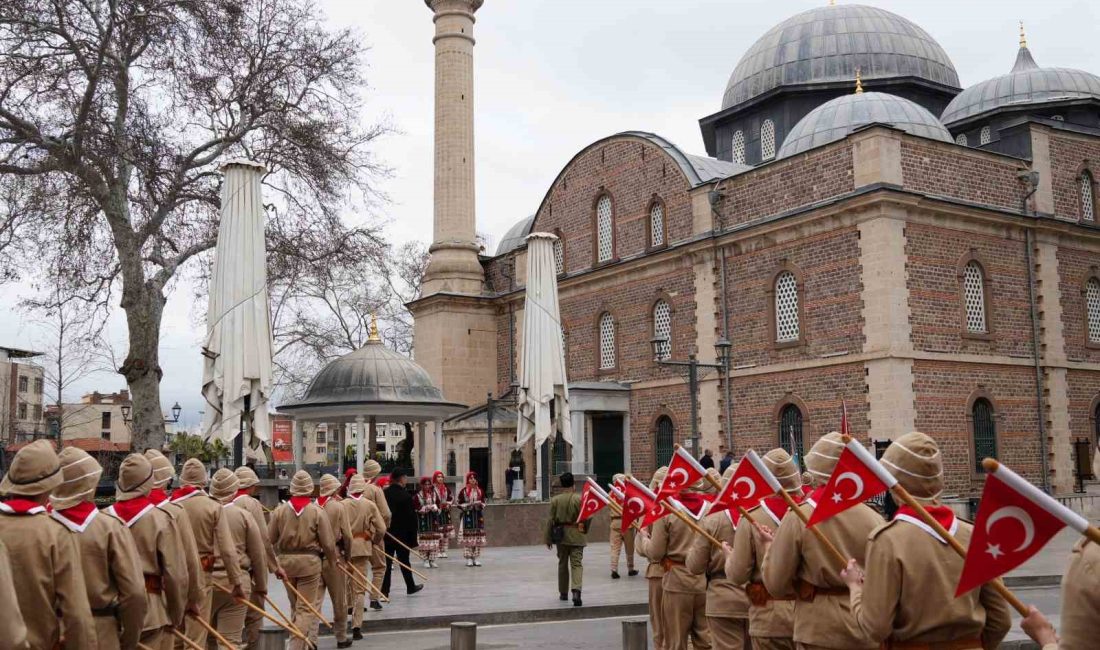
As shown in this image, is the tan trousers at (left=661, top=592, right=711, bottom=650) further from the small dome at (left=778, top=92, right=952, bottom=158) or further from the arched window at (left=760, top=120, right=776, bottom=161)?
the arched window at (left=760, top=120, right=776, bottom=161)

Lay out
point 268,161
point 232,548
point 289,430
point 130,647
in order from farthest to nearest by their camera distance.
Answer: point 289,430
point 268,161
point 232,548
point 130,647

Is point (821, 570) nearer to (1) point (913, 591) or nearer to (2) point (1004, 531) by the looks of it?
(1) point (913, 591)

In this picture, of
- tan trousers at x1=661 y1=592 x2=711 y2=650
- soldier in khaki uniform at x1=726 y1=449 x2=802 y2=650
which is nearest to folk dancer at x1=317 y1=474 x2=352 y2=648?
tan trousers at x1=661 y1=592 x2=711 y2=650

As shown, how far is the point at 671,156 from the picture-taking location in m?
32.6

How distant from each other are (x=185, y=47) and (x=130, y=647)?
19.5 metres

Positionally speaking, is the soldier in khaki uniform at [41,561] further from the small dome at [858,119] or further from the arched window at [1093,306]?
the arched window at [1093,306]

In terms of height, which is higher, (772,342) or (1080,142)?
(1080,142)

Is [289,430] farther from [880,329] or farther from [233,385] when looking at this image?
[233,385]

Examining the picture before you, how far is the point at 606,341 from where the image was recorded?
35.2 meters

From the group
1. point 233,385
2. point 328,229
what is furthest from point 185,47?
point 233,385

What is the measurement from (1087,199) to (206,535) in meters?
27.7

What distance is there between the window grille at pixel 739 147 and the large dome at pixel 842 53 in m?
1.10

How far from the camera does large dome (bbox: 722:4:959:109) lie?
38375 millimetres

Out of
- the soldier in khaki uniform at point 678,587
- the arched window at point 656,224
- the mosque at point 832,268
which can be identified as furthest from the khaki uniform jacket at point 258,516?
the arched window at point 656,224
